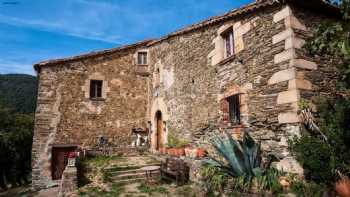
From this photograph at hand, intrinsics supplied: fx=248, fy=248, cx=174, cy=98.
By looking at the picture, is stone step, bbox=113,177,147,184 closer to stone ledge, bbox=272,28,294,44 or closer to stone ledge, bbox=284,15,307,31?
stone ledge, bbox=272,28,294,44

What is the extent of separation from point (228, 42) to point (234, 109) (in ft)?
7.30

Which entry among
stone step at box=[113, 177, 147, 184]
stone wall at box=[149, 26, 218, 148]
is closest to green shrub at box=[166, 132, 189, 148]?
stone wall at box=[149, 26, 218, 148]

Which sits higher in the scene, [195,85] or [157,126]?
[195,85]

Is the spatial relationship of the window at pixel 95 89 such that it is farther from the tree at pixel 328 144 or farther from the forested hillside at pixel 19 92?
the forested hillside at pixel 19 92

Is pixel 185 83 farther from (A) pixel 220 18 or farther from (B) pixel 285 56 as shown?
(B) pixel 285 56

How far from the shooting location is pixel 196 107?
30.6ft

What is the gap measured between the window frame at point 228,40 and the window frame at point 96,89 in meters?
7.11

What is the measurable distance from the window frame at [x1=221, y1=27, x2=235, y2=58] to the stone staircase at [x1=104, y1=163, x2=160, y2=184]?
4.59 m

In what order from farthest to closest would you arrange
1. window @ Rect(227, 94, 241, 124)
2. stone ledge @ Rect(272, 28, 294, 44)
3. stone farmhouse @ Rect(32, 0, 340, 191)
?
window @ Rect(227, 94, 241, 124), stone farmhouse @ Rect(32, 0, 340, 191), stone ledge @ Rect(272, 28, 294, 44)

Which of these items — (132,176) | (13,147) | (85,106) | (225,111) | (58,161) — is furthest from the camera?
(13,147)

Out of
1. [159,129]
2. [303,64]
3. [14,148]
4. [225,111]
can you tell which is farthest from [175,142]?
[14,148]

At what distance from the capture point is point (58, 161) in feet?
37.4

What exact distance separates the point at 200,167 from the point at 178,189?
0.85 metres

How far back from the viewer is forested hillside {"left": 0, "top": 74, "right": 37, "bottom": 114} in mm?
34975
